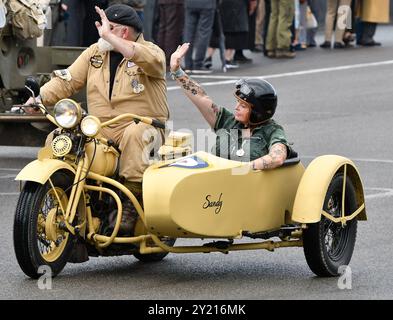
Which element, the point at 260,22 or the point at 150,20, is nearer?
the point at 150,20

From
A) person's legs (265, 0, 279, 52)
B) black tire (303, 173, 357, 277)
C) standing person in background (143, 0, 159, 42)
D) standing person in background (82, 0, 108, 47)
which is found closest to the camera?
black tire (303, 173, 357, 277)

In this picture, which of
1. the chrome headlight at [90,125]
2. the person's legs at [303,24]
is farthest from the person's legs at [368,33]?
the chrome headlight at [90,125]

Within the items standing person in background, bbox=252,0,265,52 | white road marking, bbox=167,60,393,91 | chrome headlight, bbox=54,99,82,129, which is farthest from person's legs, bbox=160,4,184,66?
chrome headlight, bbox=54,99,82,129

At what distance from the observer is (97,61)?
9023mm

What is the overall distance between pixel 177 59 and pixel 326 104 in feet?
33.6

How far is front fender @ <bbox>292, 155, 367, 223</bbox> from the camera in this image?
28.1 feet

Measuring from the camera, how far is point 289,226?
883 centimetres

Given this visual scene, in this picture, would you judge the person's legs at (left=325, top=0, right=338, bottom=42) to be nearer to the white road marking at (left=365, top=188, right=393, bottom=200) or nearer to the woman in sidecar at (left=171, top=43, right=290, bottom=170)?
the white road marking at (left=365, top=188, right=393, bottom=200)

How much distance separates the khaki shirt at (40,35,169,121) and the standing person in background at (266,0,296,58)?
43.7 feet

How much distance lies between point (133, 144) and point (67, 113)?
1.58 feet

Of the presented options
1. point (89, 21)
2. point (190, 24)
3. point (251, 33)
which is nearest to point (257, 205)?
point (89, 21)

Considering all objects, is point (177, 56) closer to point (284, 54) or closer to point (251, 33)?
point (251, 33)

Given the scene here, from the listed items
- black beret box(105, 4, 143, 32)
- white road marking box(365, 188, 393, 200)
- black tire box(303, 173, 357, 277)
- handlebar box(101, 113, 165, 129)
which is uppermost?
black beret box(105, 4, 143, 32)

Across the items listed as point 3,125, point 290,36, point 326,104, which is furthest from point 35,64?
point 290,36
